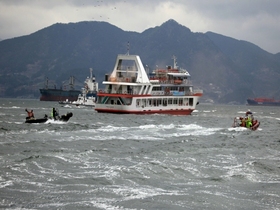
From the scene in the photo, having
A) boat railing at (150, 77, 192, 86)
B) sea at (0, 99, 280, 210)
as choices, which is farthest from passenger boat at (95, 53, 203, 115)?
sea at (0, 99, 280, 210)

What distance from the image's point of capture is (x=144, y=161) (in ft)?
100

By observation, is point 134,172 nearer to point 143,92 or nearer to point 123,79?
point 143,92

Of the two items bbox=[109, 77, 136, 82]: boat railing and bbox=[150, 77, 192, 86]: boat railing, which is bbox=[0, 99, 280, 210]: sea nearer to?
bbox=[109, 77, 136, 82]: boat railing

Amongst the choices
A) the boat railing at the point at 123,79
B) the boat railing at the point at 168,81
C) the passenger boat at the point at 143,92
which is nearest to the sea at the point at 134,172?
the passenger boat at the point at 143,92

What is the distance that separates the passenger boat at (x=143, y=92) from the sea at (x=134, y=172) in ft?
116

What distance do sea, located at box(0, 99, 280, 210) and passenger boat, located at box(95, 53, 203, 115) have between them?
1398 inches

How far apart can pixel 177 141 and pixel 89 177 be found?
1733 cm

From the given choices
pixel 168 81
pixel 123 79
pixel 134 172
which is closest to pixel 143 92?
pixel 123 79

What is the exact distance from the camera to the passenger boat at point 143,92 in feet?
262

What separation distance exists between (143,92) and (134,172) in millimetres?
54532

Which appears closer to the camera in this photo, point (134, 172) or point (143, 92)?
point (134, 172)

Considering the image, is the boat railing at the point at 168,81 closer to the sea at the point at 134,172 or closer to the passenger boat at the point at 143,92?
the passenger boat at the point at 143,92

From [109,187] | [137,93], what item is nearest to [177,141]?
[109,187]

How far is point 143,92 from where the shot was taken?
267 ft
